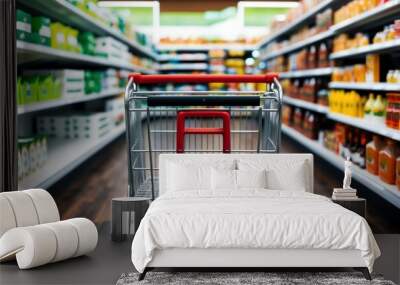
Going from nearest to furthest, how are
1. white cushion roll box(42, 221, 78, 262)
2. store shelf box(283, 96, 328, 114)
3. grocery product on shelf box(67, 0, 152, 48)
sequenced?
1. white cushion roll box(42, 221, 78, 262)
2. grocery product on shelf box(67, 0, 152, 48)
3. store shelf box(283, 96, 328, 114)

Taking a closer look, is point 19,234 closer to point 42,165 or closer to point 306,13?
point 42,165

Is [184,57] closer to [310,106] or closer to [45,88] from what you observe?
[310,106]

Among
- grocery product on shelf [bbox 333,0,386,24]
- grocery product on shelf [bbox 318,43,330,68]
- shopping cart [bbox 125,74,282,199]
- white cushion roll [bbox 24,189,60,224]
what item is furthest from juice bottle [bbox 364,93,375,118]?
white cushion roll [bbox 24,189,60,224]

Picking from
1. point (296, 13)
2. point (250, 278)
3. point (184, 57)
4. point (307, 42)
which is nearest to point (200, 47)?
point (184, 57)

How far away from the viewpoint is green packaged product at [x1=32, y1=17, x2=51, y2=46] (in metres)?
5.73

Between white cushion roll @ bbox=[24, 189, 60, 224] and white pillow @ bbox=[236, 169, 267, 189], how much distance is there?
104 centimetres

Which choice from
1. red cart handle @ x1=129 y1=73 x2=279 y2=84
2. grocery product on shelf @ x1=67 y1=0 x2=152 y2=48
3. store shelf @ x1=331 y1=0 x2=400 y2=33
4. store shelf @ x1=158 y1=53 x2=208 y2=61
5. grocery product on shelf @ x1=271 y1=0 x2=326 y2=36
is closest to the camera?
red cart handle @ x1=129 y1=73 x2=279 y2=84

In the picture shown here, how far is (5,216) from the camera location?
386 cm

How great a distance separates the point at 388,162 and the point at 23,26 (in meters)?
2.91

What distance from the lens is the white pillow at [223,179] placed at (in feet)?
13.5

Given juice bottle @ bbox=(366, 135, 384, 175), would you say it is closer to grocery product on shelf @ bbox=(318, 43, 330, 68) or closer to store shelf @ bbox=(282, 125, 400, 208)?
store shelf @ bbox=(282, 125, 400, 208)

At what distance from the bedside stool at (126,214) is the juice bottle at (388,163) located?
7.29 feet

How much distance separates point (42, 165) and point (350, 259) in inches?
136

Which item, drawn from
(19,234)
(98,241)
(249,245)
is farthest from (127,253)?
(249,245)
